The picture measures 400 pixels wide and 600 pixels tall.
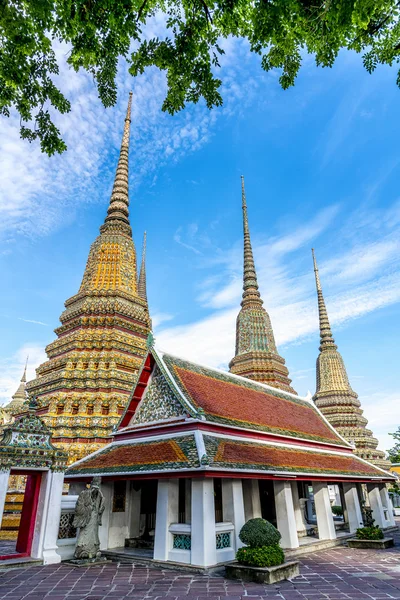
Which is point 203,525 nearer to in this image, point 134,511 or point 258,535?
point 258,535

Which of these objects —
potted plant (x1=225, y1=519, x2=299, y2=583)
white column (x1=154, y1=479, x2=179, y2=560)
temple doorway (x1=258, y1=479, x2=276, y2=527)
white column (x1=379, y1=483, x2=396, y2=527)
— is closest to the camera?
potted plant (x1=225, y1=519, x2=299, y2=583)

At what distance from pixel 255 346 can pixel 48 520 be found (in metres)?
20.6

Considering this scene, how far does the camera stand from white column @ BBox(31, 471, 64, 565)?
981 cm

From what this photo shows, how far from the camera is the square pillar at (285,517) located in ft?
36.7

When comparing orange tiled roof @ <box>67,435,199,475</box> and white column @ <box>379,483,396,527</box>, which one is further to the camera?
white column @ <box>379,483,396,527</box>

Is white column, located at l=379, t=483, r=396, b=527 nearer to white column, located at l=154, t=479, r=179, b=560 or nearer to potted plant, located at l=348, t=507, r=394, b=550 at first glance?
potted plant, located at l=348, t=507, r=394, b=550

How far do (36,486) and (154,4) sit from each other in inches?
427

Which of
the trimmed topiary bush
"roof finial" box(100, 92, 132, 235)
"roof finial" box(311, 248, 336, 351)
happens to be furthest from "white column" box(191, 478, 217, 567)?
"roof finial" box(311, 248, 336, 351)

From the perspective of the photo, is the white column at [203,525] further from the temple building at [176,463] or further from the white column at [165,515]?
the white column at [165,515]

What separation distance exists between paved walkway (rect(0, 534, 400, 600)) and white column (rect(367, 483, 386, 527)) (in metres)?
7.42

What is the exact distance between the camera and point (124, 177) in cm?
2847

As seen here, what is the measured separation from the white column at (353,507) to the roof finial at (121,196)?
18780 millimetres

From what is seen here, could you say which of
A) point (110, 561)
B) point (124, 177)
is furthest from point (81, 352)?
point (124, 177)

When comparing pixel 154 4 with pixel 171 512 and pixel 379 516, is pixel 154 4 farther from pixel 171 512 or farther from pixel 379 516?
pixel 379 516
